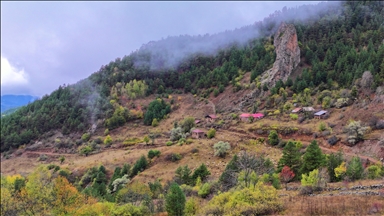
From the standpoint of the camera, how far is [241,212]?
19.2m

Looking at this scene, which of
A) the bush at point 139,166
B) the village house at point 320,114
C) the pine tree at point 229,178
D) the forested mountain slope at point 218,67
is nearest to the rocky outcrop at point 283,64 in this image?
the forested mountain slope at point 218,67

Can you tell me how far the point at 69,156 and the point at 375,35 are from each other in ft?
238

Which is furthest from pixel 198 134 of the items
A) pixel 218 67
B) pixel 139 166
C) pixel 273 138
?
pixel 218 67

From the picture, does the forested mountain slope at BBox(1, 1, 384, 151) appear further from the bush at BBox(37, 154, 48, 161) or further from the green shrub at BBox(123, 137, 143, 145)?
the bush at BBox(37, 154, 48, 161)

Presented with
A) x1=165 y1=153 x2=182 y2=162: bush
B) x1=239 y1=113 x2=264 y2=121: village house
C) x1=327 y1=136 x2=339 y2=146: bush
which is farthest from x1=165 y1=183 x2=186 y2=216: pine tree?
x1=239 y1=113 x2=264 y2=121: village house

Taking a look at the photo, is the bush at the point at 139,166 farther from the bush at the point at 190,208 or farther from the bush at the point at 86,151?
the bush at the point at 86,151

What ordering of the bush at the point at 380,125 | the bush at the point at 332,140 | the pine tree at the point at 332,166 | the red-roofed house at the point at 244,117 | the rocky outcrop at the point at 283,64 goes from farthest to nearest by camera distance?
the rocky outcrop at the point at 283,64 → the red-roofed house at the point at 244,117 → the bush at the point at 332,140 → the bush at the point at 380,125 → the pine tree at the point at 332,166

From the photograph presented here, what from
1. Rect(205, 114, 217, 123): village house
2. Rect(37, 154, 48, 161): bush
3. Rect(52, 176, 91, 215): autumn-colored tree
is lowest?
Rect(205, 114, 217, 123): village house

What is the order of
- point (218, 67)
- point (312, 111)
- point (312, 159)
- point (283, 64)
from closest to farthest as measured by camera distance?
point (312, 159) < point (312, 111) < point (283, 64) < point (218, 67)

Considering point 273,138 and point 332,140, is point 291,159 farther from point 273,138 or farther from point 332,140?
point 273,138

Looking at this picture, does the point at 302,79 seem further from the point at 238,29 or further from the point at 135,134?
the point at 238,29

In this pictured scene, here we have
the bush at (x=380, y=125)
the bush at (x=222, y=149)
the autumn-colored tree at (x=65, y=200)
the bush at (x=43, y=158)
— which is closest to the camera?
the autumn-colored tree at (x=65, y=200)

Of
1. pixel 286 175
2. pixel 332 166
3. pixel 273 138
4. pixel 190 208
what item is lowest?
pixel 273 138

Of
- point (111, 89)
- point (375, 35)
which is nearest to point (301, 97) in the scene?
point (375, 35)
